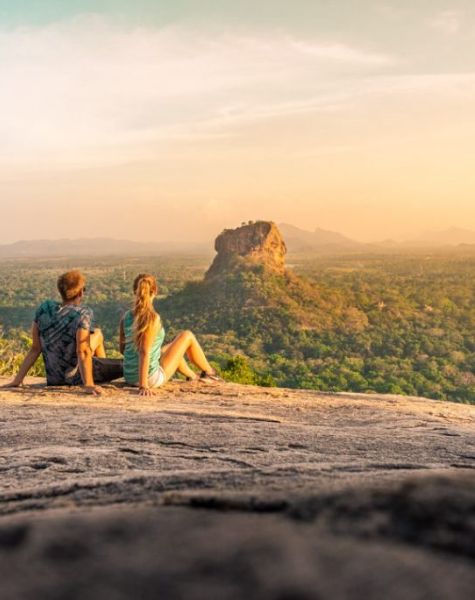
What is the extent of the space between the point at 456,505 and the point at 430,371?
153ft

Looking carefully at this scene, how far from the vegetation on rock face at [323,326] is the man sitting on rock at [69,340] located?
29817 mm

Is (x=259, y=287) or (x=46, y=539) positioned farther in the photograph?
(x=259, y=287)

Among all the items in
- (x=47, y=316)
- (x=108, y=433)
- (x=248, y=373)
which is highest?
(x=47, y=316)

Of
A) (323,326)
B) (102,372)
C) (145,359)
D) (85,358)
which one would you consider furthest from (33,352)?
(323,326)

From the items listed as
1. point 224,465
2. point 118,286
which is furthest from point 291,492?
point 118,286

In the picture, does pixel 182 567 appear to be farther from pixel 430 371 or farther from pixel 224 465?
pixel 430 371

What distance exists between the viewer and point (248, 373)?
23.5 m

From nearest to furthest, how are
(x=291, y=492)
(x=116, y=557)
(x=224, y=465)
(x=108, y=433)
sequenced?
(x=116, y=557) → (x=291, y=492) → (x=224, y=465) → (x=108, y=433)

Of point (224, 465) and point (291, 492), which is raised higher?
point (291, 492)

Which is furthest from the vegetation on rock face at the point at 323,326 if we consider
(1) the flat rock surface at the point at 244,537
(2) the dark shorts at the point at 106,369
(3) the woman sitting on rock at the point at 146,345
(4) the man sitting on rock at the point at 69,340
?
(1) the flat rock surface at the point at 244,537

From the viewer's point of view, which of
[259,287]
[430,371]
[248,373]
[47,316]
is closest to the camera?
[47,316]

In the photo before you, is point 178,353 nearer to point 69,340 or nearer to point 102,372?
point 102,372

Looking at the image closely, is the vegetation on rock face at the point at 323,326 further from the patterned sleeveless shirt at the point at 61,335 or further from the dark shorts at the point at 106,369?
the patterned sleeveless shirt at the point at 61,335

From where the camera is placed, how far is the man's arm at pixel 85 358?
296 inches
